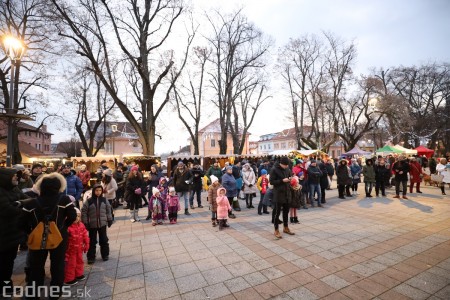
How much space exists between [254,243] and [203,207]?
15.5 feet

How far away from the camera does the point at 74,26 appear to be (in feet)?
38.3

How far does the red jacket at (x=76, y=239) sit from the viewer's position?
3.47m

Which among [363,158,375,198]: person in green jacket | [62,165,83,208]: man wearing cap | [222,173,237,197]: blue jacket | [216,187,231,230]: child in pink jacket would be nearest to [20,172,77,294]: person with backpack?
[216,187,231,230]: child in pink jacket

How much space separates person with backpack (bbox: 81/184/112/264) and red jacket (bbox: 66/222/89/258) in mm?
405

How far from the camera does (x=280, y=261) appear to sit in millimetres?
4012

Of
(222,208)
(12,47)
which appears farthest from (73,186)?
(222,208)

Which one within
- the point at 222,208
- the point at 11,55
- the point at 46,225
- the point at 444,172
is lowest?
the point at 222,208

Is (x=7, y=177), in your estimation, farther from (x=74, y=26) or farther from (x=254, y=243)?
(x=74, y=26)

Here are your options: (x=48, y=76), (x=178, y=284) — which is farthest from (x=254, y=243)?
(x=48, y=76)

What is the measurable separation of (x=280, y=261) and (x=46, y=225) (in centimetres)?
376

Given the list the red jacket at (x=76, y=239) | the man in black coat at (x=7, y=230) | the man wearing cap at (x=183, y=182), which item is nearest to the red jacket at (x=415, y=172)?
the man wearing cap at (x=183, y=182)

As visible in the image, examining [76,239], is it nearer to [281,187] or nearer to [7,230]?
[7,230]

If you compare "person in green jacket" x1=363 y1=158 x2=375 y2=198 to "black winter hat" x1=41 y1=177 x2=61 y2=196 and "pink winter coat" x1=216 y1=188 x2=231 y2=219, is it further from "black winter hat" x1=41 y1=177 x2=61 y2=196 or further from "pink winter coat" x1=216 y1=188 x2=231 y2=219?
"black winter hat" x1=41 y1=177 x2=61 y2=196

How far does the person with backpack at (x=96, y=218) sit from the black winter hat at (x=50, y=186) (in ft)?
4.45
